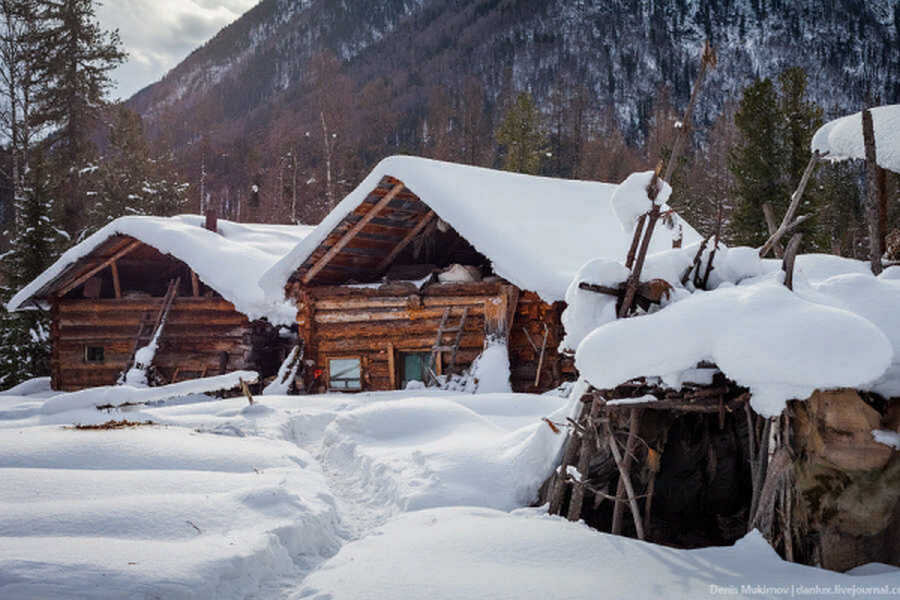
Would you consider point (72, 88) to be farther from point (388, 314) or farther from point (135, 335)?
point (388, 314)

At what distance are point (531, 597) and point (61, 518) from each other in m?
3.01

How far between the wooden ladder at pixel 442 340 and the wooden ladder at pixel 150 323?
7866mm

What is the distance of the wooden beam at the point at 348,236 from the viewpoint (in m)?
12.2

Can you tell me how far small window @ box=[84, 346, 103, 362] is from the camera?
1686 centimetres

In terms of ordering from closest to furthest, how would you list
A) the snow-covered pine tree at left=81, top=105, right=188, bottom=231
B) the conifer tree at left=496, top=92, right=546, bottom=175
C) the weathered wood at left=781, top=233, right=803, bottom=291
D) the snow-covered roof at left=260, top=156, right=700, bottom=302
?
the weathered wood at left=781, top=233, right=803, bottom=291
the snow-covered roof at left=260, top=156, right=700, bottom=302
the snow-covered pine tree at left=81, top=105, right=188, bottom=231
the conifer tree at left=496, top=92, right=546, bottom=175

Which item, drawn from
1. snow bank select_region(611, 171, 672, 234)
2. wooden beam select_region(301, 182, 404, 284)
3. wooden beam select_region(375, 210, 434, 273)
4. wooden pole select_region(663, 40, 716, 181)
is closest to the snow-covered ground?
snow bank select_region(611, 171, 672, 234)

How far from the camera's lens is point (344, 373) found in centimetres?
1390

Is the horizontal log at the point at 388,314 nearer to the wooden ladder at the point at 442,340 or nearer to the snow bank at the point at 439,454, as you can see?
the wooden ladder at the point at 442,340

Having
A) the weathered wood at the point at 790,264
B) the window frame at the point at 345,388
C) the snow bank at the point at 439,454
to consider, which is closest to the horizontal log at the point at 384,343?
the window frame at the point at 345,388

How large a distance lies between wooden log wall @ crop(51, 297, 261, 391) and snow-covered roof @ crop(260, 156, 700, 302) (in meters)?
3.94

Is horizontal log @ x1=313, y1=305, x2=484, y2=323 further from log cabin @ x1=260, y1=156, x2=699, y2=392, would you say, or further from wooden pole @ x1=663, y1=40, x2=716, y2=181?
wooden pole @ x1=663, y1=40, x2=716, y2=181

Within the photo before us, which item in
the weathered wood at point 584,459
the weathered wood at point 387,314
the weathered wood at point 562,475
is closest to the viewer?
the weathered wood at point 584,459

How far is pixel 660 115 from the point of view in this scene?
60156mm

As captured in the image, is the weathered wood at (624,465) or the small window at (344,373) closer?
the weathered wood at (624,465)
